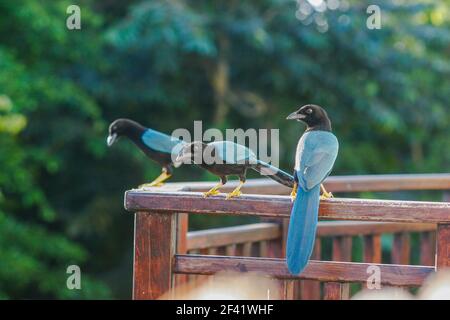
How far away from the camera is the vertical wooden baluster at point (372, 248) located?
158 inches

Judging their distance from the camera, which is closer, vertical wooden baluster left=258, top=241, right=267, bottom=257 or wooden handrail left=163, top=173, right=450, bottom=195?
vertical wooden baluster left=258, top=241, right=267, bottom=257

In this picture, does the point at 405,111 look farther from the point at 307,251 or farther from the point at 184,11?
the point at 307,251

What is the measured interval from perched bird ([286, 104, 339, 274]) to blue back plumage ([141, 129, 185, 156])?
566mm

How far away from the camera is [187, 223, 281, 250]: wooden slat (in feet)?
11.2

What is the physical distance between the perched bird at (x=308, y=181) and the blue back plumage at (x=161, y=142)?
1.86ft

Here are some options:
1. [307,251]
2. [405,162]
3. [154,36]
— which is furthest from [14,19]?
[307,251]

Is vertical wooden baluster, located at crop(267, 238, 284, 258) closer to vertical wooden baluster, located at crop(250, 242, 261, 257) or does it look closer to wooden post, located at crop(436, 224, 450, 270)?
vertical wooden baluster, located at crop(250, 242, 261, 257)

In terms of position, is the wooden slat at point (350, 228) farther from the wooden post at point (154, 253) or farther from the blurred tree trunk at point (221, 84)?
the blurred tree trunk at point (221, 84)

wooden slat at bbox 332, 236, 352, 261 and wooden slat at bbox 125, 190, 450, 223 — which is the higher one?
wooden slat at bbox 125, 190, 450, 223

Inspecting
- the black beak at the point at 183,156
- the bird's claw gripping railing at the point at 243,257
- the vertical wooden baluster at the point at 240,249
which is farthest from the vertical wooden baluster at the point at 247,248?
the bird's claw gripping railing at the point at 243,257

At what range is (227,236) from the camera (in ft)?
11.5

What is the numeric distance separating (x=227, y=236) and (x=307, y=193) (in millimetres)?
1262

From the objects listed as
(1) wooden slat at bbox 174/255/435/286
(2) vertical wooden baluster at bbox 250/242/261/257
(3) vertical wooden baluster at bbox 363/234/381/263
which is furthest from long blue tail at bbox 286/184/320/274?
(3) vertical wooden baluster at bbox 363/234/381/263

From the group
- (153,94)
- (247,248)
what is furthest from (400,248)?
(153,94)
